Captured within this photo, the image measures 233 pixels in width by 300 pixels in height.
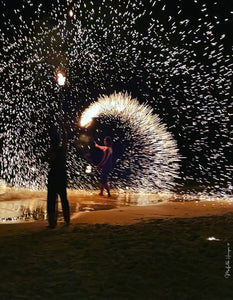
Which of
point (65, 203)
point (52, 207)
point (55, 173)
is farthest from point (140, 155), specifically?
point (52, 207)

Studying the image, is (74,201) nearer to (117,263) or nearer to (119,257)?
(119,257)

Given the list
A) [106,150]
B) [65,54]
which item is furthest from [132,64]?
[106,150]

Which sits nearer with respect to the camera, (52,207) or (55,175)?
(52,207)

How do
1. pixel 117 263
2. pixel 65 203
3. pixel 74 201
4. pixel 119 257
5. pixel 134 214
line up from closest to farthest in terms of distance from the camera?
pixel 117 263
pixel 119 257
pixel 65 203
pixel 134 214
pixel 74 201

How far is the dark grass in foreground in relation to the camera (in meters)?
4.62

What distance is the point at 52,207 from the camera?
8.15m

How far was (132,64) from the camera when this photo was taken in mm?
26844

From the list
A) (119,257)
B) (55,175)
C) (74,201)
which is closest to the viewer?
(119,257)

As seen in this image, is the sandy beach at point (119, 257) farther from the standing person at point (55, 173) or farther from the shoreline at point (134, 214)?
the standing person at point (55, 173)

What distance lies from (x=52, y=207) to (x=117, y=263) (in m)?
2.72

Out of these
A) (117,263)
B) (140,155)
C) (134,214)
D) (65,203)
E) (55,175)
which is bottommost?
(117,263)

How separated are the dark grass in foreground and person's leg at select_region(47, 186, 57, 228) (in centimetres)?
28

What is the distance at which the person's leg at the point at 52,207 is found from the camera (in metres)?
8.05

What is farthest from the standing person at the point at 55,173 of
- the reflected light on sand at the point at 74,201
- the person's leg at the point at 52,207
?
the reflected light on sand at the point at 74,201
